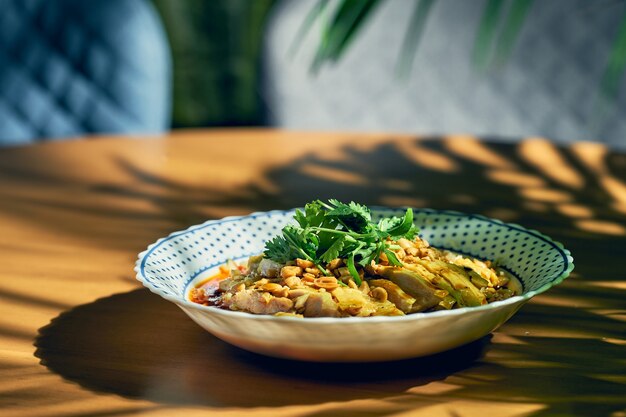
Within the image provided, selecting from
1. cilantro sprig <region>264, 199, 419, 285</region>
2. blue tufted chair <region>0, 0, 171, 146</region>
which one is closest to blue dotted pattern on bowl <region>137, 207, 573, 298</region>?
cilantro sprig <region>264, 199, 419, 285</region>

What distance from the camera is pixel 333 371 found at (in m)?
0.73

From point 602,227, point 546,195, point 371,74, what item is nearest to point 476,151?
point 546,195

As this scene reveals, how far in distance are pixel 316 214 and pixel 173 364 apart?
6.8 inches

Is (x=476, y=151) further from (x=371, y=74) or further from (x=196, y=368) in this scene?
(x=196, y=368)

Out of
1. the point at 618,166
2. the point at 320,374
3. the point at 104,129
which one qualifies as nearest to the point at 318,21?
the point at 104,129

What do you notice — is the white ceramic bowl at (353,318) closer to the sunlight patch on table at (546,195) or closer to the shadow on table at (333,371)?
the shadow on table at (333,371)

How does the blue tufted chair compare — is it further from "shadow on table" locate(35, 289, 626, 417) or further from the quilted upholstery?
"shadow on table" locate(35, 289, 626, 417)

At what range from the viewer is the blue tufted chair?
2.20 m

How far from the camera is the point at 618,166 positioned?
1485 mm

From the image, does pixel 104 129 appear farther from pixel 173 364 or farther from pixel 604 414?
pixel 604 414

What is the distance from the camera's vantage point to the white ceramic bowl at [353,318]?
67cm

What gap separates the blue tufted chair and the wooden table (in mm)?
547

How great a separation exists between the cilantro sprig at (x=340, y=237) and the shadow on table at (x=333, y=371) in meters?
0.08

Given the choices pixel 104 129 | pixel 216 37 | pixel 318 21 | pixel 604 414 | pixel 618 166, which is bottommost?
pixel 604 414
